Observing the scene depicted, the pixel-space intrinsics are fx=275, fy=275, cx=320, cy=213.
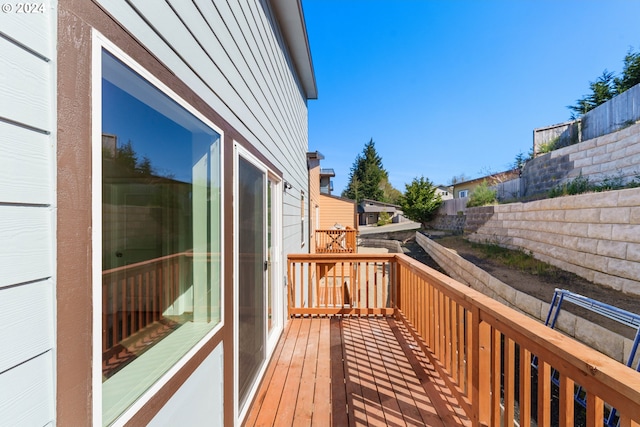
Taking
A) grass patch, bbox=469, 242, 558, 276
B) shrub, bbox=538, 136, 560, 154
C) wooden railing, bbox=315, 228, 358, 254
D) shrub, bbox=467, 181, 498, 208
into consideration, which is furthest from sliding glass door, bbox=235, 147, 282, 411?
shrub, bbox=467, 181, 498, 208

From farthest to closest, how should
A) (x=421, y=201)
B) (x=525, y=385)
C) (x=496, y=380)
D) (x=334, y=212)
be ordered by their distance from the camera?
(x=421, y=201) → (x=334, y=212) → (x=496, y=380) → (x=525, y=385)

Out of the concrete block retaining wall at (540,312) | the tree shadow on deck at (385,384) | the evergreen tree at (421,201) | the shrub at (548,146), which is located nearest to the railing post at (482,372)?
the tree shadow on deck at (385,384)

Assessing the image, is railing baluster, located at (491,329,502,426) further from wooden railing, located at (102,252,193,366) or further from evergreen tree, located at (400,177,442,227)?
evergreen tree, located at (400,177,442,227)

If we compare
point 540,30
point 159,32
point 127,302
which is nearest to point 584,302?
point 127,302

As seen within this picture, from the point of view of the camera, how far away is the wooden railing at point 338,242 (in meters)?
10.5

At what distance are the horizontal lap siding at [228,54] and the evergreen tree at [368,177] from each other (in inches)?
1501

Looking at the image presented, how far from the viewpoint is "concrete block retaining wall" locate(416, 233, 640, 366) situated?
291cm

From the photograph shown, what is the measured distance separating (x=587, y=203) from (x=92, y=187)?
21.4 feet

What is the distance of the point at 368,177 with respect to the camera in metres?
42.6

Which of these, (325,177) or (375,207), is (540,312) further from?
(375,207)
